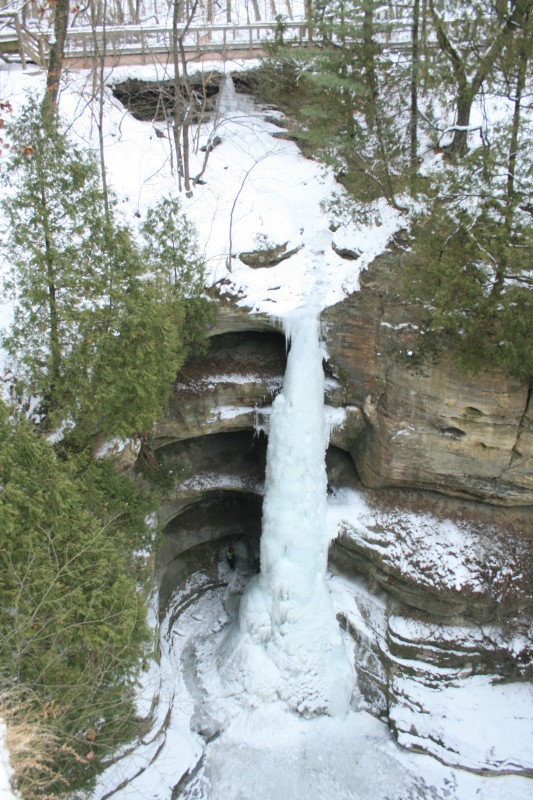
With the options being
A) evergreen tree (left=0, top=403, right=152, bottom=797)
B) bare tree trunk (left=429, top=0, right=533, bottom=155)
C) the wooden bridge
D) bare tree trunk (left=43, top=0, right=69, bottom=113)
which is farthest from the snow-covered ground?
bare tree trunk (left=429, top=0, right=533, bottom=155)

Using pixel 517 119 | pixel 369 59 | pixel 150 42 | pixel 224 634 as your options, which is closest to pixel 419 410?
pixel 517 119

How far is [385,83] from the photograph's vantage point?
42.0 ft

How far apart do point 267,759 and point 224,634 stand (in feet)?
→ 11.1

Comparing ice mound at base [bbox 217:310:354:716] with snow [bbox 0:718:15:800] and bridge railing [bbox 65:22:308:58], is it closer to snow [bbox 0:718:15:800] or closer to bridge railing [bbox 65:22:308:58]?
snow [bbox 0:718:15:800]

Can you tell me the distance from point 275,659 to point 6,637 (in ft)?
23.5

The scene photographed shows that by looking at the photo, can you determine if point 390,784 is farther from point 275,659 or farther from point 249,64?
point 249,64

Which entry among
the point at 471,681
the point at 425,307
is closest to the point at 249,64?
the point at 425,307

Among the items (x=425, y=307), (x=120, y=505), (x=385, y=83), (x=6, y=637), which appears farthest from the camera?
(x=385, y=83)

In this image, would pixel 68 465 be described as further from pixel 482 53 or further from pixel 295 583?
pixel 482 53

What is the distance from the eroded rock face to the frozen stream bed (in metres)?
5.13

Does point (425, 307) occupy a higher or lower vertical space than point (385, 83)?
lower

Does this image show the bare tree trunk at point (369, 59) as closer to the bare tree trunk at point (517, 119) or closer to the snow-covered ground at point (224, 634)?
the snow-covered ground at point (224, 634)

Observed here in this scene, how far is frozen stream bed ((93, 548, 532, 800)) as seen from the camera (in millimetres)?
10688

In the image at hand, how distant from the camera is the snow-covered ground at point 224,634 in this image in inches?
432
